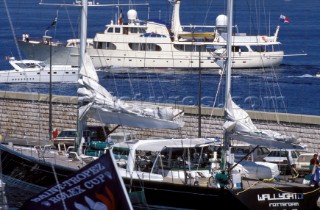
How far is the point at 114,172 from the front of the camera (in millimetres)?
14398

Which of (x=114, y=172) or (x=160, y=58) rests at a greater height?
(x=114, y=172)

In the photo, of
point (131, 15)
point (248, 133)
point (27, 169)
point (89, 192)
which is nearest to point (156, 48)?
point (131, 15)

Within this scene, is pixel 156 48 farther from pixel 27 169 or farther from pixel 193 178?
pixel 193 178

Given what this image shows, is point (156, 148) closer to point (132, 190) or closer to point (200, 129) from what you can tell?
point (132, 190)

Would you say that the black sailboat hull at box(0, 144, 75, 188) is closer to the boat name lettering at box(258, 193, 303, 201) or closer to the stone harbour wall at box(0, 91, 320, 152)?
the stone harbour wall at box(0, 91, 320, 152)

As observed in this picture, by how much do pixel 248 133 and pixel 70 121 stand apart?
1283 cm

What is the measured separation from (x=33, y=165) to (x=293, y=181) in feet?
23.3

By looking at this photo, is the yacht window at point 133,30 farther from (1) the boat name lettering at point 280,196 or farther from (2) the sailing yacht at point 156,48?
(1) the boat name lettering at point 280,196

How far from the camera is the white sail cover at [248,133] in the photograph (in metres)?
28.5

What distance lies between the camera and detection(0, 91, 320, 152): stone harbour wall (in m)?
35.5

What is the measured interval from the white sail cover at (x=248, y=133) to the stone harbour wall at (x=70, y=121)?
6075mm

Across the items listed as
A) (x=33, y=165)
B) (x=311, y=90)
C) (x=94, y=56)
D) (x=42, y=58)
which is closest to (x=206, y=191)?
(x=33, y=165)

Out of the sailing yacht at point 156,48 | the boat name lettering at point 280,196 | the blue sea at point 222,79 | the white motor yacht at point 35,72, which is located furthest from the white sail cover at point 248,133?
the sailing yacht at point 156,48

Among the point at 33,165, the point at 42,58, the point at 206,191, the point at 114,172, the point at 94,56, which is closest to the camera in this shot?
the point at 114,172
